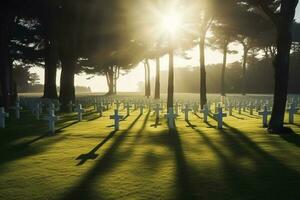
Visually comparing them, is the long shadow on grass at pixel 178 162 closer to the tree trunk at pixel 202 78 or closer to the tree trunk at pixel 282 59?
the tree trunk at pixel 282 59

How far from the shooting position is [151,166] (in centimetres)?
765

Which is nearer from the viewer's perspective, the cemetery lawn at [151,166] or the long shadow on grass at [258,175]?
the long shadow on grass at [258,175]

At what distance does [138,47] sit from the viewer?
118ft

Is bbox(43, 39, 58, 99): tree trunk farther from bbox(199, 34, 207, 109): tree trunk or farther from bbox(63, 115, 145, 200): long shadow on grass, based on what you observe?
bbox(63, 115, 145, 200): long shadow on grass

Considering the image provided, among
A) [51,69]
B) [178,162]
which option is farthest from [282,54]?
[51,69]

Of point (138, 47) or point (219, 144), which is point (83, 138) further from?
point (138, 47)

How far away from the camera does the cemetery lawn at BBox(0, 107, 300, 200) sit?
590 centimetres

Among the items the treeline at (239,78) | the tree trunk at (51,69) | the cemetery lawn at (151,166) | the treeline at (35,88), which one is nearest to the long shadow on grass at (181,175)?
the cemetery lawn at (151,166)

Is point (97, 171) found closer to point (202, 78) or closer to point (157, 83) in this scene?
point (202, 78)

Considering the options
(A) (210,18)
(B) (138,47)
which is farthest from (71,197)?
(B) (138,47)

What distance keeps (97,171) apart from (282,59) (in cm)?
814

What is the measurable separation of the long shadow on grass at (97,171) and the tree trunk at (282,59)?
5.38m

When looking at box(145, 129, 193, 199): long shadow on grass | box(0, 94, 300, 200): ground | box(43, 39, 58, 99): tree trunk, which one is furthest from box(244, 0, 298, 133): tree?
box(43, 39, 58, 99): tree trunk

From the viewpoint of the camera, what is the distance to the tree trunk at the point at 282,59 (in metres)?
12.5
